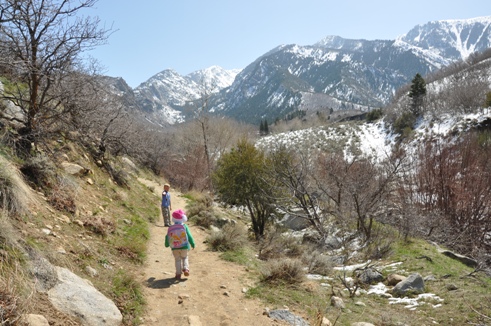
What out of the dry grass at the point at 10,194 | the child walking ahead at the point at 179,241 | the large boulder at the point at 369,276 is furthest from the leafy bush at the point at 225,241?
the dry grass at the point at 10,194

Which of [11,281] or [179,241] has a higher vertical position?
[11,281]

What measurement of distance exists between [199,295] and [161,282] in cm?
87

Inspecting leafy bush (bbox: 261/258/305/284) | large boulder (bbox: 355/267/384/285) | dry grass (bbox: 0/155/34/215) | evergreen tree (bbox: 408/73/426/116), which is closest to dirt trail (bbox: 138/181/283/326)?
leafy bush (bbox: 261/258/305/284)

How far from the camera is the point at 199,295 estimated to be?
5449 mm

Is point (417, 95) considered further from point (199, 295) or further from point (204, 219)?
point (199, 295)

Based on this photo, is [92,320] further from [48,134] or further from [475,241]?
[475,241]

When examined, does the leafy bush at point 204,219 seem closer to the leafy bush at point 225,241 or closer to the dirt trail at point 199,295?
the leafy bush at point 225,241

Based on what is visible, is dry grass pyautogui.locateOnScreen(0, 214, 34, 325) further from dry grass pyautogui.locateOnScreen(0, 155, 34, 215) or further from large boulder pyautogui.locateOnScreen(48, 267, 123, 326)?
dry grass pyautogui.locateOnScreen(0, 155, 34, 215)

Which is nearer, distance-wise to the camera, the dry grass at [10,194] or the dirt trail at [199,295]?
the dry grass at [10,194]

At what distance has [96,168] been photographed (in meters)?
11.0

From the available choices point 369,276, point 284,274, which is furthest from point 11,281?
point 369,276

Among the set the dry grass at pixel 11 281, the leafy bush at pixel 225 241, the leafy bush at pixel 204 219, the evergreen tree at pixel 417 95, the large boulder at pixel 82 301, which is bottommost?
the leafy bush at pixel 204 219

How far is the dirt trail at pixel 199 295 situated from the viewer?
4.64 meters

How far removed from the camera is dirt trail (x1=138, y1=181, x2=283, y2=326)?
4.64 metres
